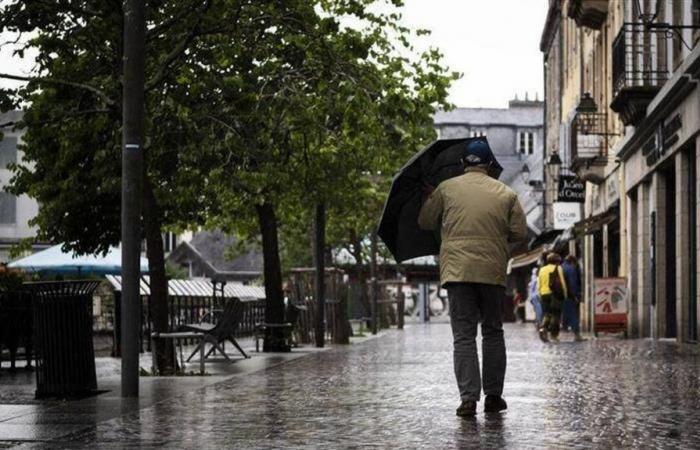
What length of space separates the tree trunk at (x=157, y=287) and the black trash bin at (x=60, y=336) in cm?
414

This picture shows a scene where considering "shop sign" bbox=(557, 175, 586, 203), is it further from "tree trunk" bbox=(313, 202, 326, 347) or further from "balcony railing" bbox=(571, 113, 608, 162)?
"tree trunk" bbox=(313, 202, 326, 347)

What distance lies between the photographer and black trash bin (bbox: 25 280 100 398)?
13.1 meters

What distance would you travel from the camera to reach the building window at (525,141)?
12481 centimetres

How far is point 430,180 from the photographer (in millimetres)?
11672

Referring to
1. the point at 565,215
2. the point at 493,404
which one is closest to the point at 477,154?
the point at 493,404

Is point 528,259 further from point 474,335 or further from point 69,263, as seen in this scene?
point 474,335

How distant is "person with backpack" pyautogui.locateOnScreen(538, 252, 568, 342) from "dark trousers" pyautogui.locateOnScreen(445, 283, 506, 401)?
63.5 feet

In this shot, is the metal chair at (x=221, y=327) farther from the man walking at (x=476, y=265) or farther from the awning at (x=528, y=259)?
the awning at (x=528, y=259)

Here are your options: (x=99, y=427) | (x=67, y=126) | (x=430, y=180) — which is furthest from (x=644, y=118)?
(x=99, y=427)

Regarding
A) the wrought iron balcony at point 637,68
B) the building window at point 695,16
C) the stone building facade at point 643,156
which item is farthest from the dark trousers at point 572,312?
the building window at point 695,16

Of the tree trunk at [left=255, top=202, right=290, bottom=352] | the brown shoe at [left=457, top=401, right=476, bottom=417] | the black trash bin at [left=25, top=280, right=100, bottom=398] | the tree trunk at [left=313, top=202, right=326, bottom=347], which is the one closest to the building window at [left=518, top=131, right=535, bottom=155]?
the tree trunk at [left=313, top=202, right=326, bottom=347]

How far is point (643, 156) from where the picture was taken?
32812mm

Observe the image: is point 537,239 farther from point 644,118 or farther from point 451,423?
point 451,423

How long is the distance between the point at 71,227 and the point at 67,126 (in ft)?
14.2
